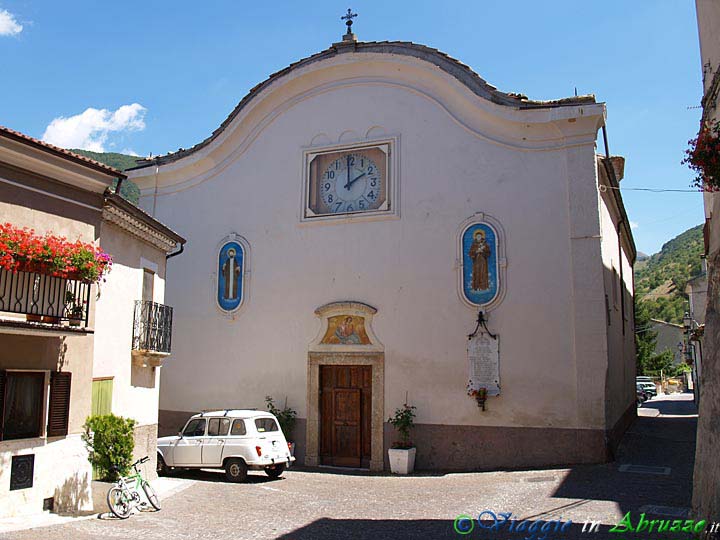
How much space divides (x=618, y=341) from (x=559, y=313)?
5.10 m

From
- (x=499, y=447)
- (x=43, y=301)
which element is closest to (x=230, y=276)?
(x=499, y=447)

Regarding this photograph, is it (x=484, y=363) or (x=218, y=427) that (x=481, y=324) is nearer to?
(x=484, y=363)

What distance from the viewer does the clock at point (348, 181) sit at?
16375 mm

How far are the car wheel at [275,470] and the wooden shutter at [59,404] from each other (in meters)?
4.52

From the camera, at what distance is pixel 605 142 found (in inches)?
620

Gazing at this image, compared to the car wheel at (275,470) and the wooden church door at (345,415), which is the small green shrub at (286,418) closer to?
the wooden church door at (345,415)

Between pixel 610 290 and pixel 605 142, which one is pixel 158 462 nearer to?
pixel 610 290

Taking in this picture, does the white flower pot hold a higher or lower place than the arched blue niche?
lower

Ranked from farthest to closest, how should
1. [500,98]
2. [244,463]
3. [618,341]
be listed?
[618,341] < [500,98] < [244,463]

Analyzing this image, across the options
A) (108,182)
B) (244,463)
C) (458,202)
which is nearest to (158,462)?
(244,463)

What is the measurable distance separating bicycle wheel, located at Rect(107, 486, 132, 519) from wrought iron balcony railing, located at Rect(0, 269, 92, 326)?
2.51 m

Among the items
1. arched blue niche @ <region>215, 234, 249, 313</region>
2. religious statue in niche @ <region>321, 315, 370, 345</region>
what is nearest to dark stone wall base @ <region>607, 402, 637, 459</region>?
religious statue in niche @ <region>321, 315, 370, 345</region>

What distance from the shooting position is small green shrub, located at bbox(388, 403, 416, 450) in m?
14.7

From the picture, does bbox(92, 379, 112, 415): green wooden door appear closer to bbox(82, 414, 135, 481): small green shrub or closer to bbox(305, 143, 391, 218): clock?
bbox(82, 414, 135, 481): small green shrub
